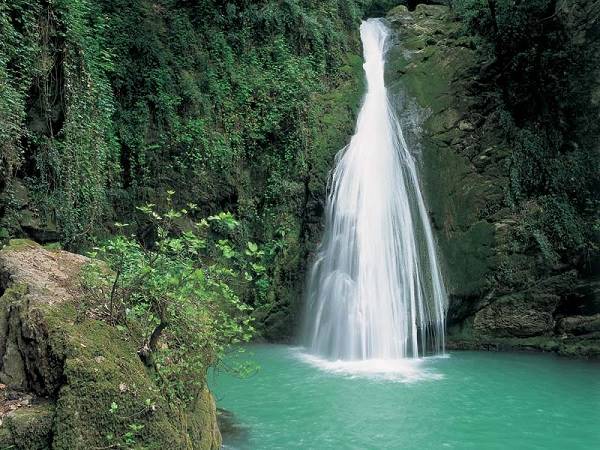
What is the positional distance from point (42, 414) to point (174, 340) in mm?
1270

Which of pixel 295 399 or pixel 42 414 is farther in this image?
pixel 295 399

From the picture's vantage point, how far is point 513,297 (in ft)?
32.6

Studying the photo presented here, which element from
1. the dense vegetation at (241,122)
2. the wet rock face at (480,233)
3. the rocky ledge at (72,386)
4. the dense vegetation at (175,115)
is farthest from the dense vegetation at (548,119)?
the rocky ledge at (72,386)

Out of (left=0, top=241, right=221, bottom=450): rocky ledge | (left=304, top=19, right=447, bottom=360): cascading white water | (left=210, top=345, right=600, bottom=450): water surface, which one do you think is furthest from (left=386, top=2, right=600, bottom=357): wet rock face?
(left=0, top=241, right=221, bottom=450): rocky ledge

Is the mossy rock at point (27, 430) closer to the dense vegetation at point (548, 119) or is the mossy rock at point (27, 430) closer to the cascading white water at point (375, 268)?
the cascading white water at point (375, 268)

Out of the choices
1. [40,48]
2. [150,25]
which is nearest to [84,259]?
[40,48]

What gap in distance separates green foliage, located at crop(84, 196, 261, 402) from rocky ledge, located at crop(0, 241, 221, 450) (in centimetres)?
16

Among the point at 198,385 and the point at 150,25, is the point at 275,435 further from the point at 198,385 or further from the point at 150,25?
the point at 150,25

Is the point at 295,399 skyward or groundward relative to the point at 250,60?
groundward

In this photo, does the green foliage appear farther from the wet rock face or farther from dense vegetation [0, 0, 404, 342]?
the wet rock face

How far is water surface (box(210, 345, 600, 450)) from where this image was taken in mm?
5703

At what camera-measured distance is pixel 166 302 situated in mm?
3943

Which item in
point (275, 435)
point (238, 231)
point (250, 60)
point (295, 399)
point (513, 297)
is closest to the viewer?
point (275, 435)

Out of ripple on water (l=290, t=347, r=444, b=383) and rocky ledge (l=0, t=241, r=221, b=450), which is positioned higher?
rocky ledge (l=0, t=241, r=221, b=450)
